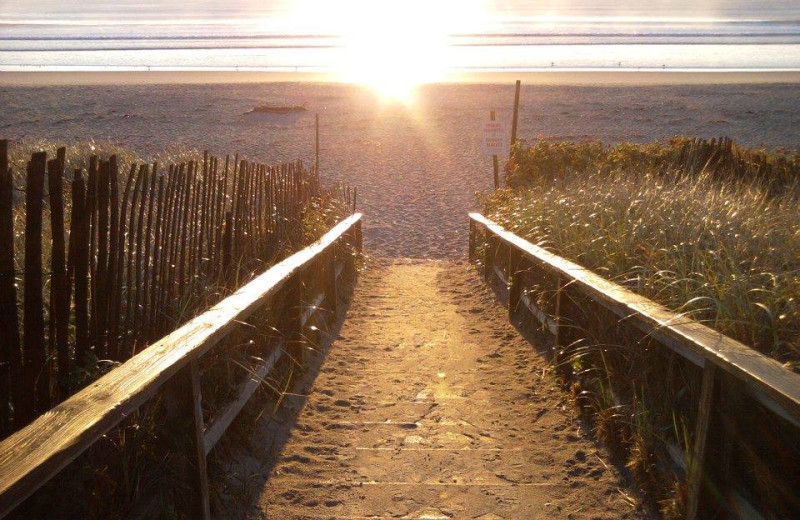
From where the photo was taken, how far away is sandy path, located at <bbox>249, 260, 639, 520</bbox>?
154 inches

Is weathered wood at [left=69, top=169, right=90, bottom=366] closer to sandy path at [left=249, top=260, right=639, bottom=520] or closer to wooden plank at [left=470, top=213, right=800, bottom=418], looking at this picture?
sandy path at [left=249, top=260, right=639, bottom=520]

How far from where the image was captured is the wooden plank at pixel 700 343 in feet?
9.10

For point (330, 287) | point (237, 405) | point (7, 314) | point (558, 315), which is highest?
point (7, 314)


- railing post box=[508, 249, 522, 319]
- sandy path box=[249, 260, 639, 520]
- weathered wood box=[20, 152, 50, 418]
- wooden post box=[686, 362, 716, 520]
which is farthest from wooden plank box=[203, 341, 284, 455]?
railing post box=[508, 249, 522, 319]

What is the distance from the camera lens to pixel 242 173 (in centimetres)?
615

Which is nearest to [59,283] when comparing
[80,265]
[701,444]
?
[80,265]

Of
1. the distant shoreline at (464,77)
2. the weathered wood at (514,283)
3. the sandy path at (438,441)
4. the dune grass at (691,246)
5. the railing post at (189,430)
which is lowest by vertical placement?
the sandy path at (438,441)

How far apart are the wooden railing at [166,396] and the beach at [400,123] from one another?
348 inches

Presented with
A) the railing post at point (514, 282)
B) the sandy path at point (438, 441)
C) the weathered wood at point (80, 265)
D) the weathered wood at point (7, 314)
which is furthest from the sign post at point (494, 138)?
the weathered wood at point (7, 314)

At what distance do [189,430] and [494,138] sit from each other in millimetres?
10820

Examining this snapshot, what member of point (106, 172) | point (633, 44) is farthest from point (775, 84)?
point (106, 172)

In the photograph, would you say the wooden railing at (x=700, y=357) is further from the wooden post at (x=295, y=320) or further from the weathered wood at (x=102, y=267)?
the weathered wood at (x=102, y=267)

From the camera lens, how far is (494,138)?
44.3ft

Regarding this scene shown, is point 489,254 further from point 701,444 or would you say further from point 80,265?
point 80,265
